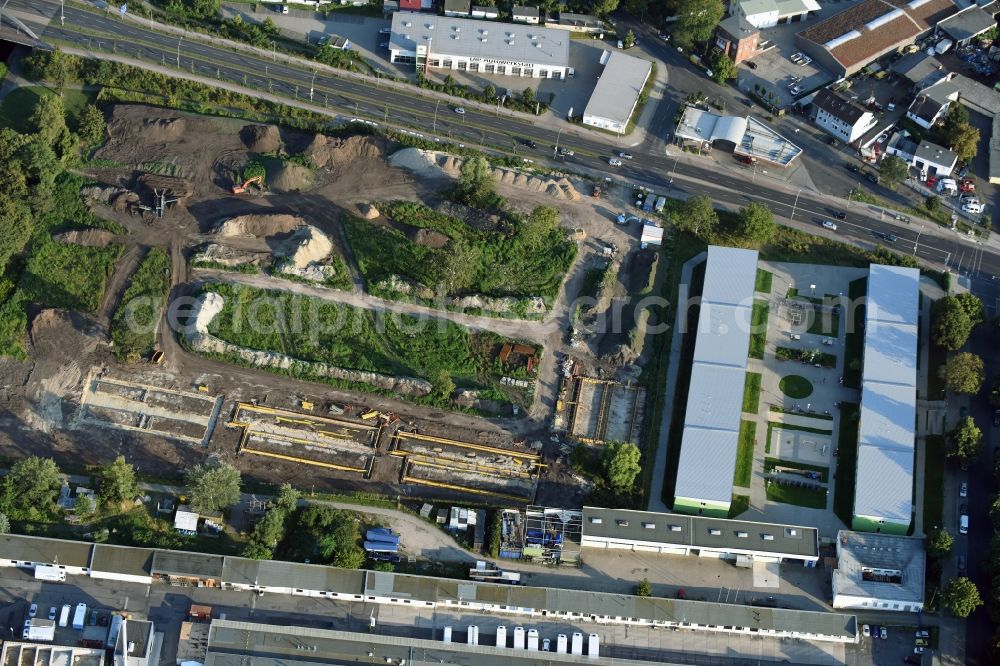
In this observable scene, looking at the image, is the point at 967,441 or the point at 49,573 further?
the point at 967,441

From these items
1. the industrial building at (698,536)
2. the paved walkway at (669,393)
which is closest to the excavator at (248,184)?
the paved walkway at (669,393)

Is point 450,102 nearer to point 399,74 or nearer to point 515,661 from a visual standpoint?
point 399,74

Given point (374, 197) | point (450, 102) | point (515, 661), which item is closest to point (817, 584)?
point (515, 661)

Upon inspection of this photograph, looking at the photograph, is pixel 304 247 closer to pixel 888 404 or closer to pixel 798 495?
pixel 798 495

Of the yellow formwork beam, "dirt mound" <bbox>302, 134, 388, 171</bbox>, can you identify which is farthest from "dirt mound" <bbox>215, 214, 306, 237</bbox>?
the yellow formwork beam

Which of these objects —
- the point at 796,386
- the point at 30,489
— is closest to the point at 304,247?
the point at 30,489

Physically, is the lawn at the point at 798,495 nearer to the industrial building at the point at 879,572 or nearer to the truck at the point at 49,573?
the industrial building at the point at 879,572
